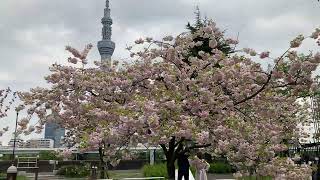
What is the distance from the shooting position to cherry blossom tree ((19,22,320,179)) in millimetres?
10008

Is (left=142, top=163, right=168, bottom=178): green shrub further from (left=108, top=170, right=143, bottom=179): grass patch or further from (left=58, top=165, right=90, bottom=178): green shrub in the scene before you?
(left=58, top=165, right=90, bottom=178): green shrub

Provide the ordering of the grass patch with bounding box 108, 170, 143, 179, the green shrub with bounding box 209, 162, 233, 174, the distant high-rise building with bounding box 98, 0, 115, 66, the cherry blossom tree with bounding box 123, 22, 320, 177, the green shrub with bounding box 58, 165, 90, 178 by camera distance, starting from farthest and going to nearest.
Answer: the distant high-rise building with bounding box 98, 0, 115, 66
the green shrub with bounding box 209, 162, 233, 174
the green shrub with bounding box 58, 165, 90, 178
the grass patch with bounding box 108, 170, 143, 179
the cherry blossom tree with bounding box 123, 22, 320, 177

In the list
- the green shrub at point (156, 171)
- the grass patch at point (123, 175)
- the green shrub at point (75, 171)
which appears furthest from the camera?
the green shrub at point (75, 171)

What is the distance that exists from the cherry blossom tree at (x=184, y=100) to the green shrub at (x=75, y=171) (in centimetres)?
1383

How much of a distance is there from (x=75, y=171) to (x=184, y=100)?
749 inches

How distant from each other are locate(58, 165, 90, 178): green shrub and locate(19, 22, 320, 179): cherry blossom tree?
1383 cm

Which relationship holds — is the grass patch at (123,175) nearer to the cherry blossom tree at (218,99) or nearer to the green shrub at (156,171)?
the green shrub at (156,171)

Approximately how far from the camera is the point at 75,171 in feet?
90.9

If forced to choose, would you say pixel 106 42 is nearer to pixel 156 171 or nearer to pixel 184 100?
pixel 156 171

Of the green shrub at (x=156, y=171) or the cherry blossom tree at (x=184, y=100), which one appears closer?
the cherry blossom tree at (x=184, y=100)

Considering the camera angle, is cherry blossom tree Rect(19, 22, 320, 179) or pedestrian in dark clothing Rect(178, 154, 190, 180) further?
pedestrian in dark clothing Rect(178, 154, 190, 180)

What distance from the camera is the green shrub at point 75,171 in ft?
88.1

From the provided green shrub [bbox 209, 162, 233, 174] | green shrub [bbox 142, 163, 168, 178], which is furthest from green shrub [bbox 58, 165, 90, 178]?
green shrub [bbox 209, 162, 233, 174]

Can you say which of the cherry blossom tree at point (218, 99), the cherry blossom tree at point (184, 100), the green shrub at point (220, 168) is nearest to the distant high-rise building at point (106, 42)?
the green shrub at point (220, 168)
